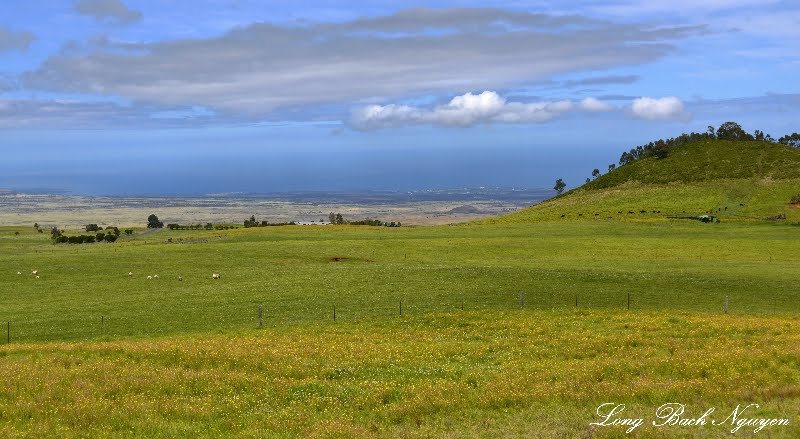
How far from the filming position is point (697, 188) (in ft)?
442

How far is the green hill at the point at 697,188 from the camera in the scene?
116375 mm

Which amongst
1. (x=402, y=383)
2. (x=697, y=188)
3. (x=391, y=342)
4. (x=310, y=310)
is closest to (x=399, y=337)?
(x=391, y=342)

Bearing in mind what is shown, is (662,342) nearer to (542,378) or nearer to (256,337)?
(542,378)

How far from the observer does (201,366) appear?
77.5ft

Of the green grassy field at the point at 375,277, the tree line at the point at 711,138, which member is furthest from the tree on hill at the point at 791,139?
the green grassy field at the point at 375,277

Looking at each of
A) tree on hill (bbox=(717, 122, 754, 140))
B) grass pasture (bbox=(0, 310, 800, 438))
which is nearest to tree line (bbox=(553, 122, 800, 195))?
tree on hill (bbox=(717, 122, 754, 140))

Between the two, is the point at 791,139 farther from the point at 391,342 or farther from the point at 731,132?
the point at 391,342

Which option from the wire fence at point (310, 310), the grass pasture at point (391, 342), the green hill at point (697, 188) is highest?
the green hill at point (697, 188)

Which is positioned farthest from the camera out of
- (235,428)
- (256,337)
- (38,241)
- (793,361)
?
(38,241)

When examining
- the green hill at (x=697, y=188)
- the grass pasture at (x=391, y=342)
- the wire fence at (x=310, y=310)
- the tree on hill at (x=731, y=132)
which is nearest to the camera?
the grass pasture at (x=391, y=342)

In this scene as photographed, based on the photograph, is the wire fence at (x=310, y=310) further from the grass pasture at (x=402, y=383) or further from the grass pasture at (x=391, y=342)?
the grass pasture at (x=402, y=383)

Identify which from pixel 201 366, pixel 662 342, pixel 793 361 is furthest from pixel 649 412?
pixel 201 366

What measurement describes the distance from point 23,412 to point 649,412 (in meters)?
17.2

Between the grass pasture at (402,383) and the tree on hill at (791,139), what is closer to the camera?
the grass pasture at (402,383)
